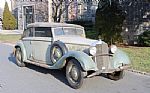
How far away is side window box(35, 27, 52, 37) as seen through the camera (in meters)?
9.50

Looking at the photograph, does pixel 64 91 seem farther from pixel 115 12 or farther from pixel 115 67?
pixel 115 12

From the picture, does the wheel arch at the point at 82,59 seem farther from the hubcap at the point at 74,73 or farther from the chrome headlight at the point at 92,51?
the hubcap at the point at 74,73

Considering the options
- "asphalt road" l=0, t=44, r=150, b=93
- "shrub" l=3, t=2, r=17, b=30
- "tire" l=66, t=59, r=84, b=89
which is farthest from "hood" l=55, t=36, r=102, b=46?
"shrub" l=3, t=2, r=17, b=30

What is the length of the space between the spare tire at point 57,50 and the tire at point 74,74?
2.09 ft

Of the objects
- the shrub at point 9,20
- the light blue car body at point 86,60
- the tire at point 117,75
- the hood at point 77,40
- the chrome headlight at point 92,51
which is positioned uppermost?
the shrub at point 9,20

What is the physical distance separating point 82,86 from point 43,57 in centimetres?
214

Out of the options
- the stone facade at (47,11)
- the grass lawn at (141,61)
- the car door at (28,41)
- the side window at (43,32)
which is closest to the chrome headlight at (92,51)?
the side window at (43,32)

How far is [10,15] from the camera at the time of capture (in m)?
38.5

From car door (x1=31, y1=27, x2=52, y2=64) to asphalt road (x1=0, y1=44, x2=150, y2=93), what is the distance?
0.47 meters

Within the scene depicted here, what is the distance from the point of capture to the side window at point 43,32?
9.50 metres

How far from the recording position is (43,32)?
31.9 feet

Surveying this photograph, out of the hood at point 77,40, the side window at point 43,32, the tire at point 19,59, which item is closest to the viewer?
the hood at point 77,40

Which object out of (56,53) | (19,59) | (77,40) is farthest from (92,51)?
(19,59)

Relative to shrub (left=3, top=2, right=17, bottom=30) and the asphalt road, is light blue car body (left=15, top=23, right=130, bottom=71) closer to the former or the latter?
the asphalt road
